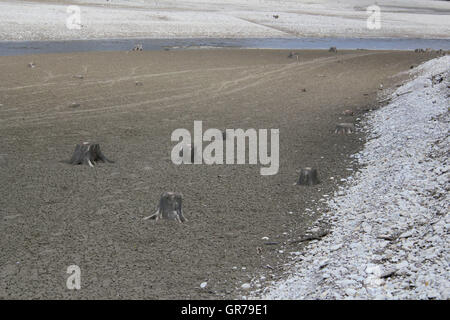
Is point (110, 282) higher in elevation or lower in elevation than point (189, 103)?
lower

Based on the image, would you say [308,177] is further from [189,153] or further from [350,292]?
[350,292]

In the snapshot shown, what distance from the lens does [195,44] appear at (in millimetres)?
36375

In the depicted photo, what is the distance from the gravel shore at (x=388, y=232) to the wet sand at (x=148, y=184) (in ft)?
1.24

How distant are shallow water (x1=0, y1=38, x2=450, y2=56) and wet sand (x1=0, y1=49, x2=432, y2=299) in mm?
12026

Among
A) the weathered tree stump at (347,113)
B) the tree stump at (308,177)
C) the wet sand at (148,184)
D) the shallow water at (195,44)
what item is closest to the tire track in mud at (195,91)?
the wet sand at (148,184)

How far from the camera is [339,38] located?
148 feet

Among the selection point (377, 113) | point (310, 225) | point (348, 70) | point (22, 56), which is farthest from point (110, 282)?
point (22, 56)

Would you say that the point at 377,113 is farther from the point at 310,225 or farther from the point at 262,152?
the point at 310,225

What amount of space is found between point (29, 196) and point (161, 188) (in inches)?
75.5

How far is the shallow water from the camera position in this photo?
31.7 meters

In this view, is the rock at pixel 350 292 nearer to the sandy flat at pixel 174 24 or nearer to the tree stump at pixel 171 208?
the tree stump at pixel 171 208

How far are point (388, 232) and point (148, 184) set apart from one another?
156 inches

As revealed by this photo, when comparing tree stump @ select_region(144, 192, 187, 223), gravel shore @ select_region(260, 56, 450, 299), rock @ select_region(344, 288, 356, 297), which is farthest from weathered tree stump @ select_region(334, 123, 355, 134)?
rock @ select_region(344, 288, 356, 297)

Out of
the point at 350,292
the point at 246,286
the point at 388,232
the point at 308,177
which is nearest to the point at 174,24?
the point at 308,177
